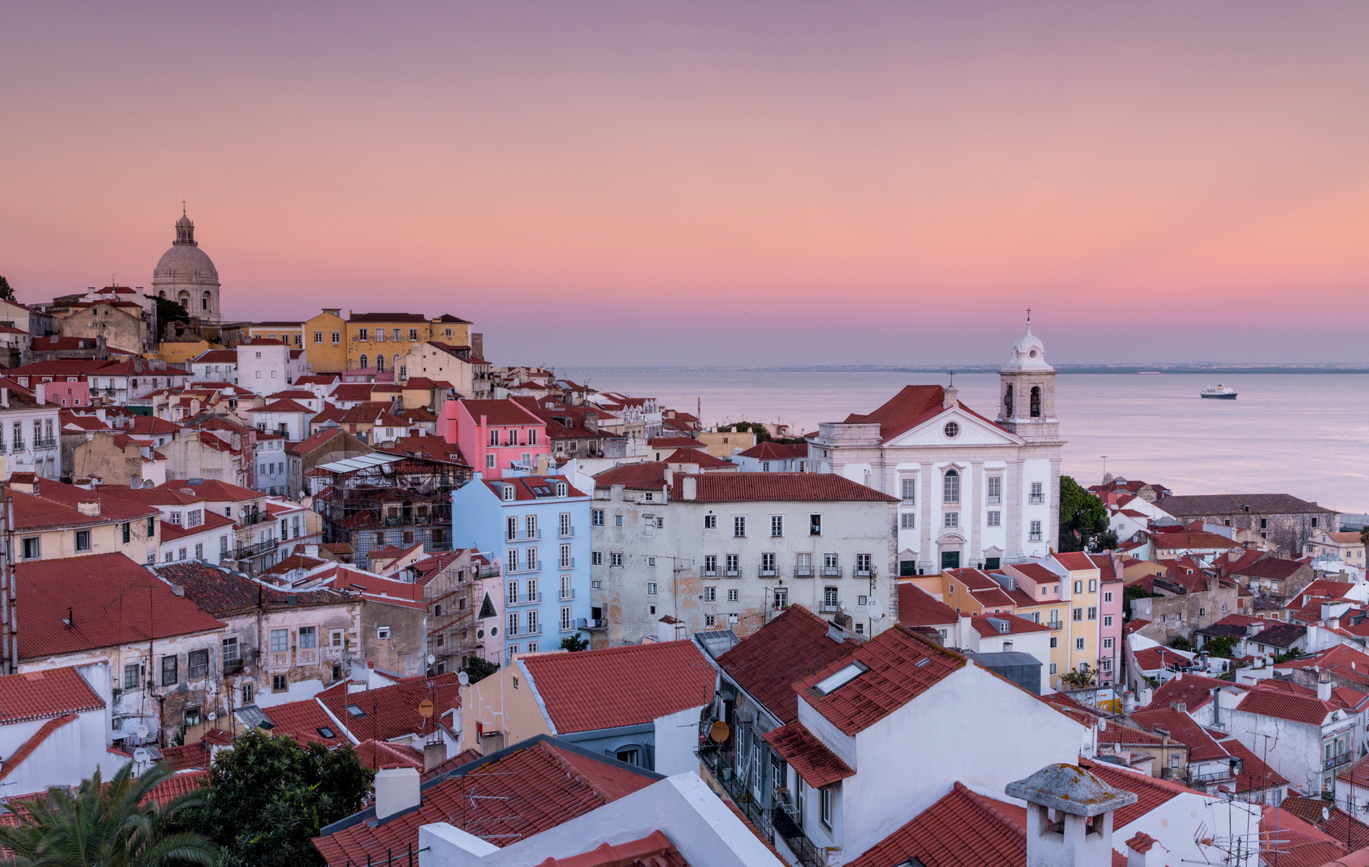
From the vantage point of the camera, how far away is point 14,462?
→ 1420 inches

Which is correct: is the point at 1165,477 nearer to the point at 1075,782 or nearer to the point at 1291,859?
the point at 1291,859

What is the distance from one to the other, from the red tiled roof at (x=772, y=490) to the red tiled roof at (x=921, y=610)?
3627 mm

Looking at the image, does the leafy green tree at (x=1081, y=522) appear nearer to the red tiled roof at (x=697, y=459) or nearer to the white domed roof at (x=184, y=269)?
the red tiled roof at (x=697, y=459)

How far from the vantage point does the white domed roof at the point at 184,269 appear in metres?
86.2

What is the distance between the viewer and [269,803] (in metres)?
10.0

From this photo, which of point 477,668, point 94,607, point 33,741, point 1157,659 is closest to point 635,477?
point 477,668

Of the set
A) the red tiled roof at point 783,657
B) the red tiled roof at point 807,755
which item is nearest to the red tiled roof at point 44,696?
the red tiled roof at point 783,657

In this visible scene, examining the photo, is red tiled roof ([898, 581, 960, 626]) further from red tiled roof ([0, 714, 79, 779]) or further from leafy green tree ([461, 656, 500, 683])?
red tiled roof ([0, 714, 79, 779])

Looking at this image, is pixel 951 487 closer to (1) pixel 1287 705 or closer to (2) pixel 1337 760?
(1) pixel 1287 705

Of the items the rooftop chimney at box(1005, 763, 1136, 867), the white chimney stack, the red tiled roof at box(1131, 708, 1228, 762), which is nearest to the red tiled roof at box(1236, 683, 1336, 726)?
the red tiled roof at box(1131, 708, 1228, 762)

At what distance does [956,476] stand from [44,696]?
36.8 meters

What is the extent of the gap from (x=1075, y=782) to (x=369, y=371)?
64308 mm

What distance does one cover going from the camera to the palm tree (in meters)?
9.55

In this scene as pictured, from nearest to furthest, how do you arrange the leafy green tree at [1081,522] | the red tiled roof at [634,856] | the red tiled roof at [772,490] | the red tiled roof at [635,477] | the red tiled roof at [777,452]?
the red tiled roof at [634,856]
the red tiled roof at [772,490]
the red tiled roof at [635,477]
the red tiled roof at [777,452]
the leafy green tree at [1081,522]
